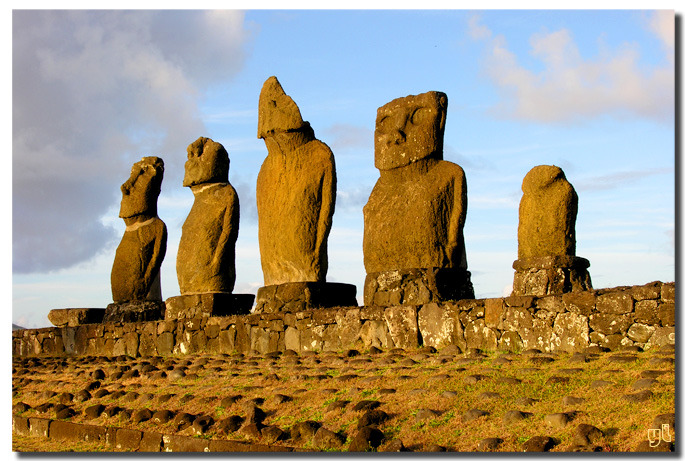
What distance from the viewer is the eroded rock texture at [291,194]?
10.4 m

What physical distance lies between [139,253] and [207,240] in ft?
7.18

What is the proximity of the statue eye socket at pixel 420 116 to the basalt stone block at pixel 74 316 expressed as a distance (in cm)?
725

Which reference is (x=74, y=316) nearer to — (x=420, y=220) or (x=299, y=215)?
(x=299, y=215)

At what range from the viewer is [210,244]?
38.8ft

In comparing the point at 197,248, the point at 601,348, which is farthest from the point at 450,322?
the point at 197,248

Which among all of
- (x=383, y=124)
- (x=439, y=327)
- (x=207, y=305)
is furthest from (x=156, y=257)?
(x=439, y=327)

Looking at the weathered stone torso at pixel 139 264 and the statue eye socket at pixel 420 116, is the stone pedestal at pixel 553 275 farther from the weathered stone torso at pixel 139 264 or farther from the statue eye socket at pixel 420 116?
the weathered stone torso at pixel 139 264

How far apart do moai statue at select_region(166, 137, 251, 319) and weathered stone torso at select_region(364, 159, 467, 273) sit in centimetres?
289

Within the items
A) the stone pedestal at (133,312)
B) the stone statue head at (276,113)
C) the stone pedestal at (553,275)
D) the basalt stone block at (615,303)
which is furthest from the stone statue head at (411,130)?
the stone pedestal at (133,312)

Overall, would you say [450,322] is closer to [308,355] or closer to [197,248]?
[308,355]

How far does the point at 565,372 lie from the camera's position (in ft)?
19.6

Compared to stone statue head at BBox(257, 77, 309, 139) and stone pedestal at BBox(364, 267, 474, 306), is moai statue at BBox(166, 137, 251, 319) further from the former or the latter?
stone pedestal at BBox(364, 267, 474, 306)

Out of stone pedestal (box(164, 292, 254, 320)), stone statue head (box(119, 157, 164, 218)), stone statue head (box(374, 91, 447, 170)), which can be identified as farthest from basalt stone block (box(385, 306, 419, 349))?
stone statue head (box(119, 157, 164, 218))

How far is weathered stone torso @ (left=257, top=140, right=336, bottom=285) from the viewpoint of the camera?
10406mm
